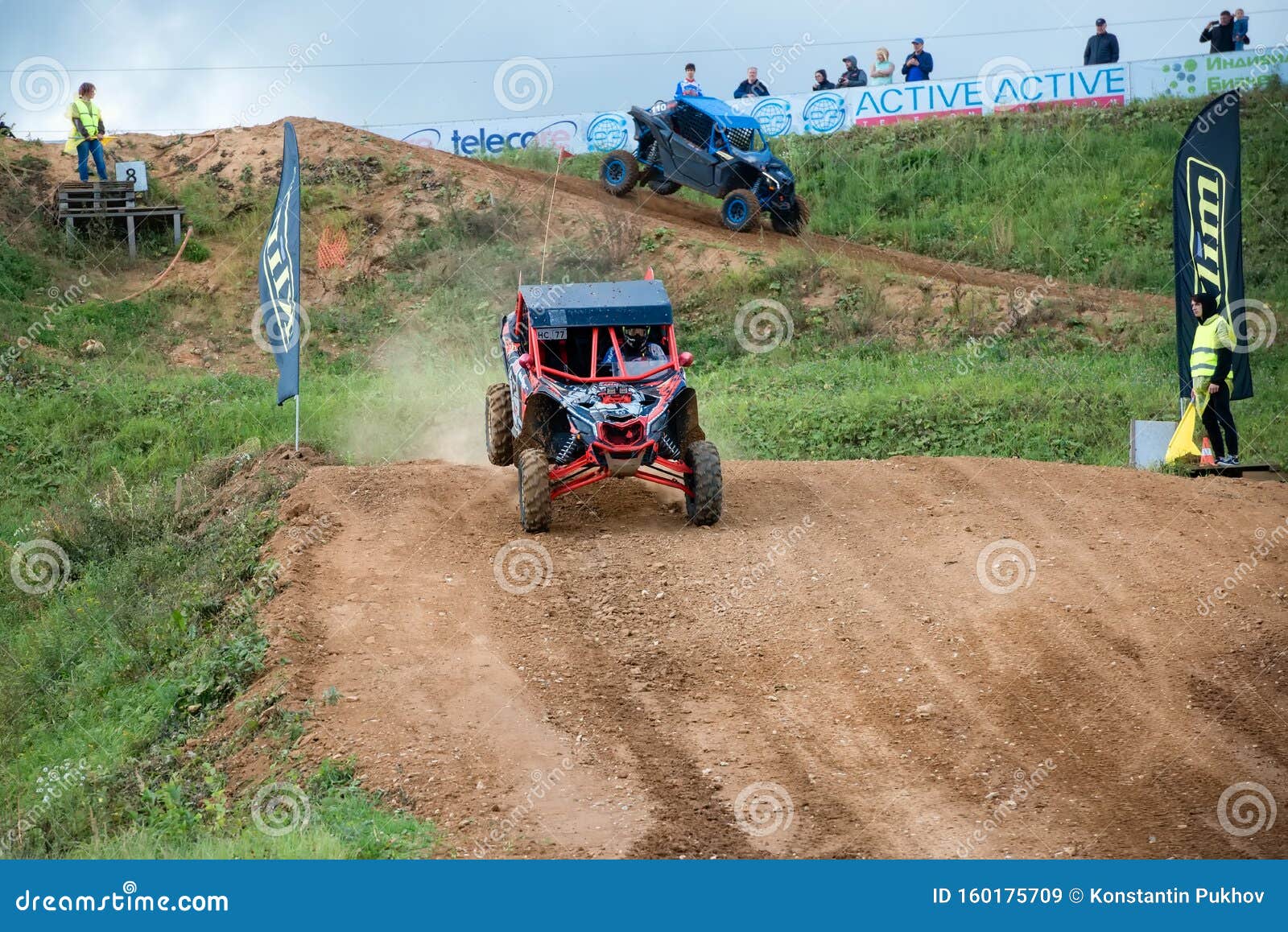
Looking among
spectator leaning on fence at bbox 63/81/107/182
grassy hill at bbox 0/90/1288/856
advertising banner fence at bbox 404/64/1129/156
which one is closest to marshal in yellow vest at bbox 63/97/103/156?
spectator leaning on fence at bbox 63/81/107/182

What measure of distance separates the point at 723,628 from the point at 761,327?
45.1 ft

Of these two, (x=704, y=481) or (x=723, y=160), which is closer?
(x=704, y=481)

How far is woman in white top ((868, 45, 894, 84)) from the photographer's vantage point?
98.4 feet

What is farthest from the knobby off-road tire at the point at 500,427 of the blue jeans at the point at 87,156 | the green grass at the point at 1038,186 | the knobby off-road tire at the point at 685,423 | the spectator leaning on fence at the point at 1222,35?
the spectator leaning on fence at the point at 1222,35

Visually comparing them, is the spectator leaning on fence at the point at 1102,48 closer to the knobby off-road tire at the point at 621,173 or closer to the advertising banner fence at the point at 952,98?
the advertising banner fence at the point at 952,98

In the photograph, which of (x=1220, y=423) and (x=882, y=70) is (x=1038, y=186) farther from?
(x=1220, y=423)

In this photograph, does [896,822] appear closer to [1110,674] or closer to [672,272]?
[1110,674]

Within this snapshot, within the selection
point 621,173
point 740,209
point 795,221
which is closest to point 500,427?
point 740,209

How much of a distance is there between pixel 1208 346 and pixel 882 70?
18.7 meters

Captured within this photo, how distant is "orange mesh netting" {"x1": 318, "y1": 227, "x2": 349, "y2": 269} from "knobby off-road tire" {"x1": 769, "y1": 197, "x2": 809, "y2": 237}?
8356 millimetres

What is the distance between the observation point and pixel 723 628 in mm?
9336

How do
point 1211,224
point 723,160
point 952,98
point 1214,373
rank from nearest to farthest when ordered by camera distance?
1. point 1214,373
2. point 1211,224
3. point 723,160
4. point 952,98

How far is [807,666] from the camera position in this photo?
28.6ft

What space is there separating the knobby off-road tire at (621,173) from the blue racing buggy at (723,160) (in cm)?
61
